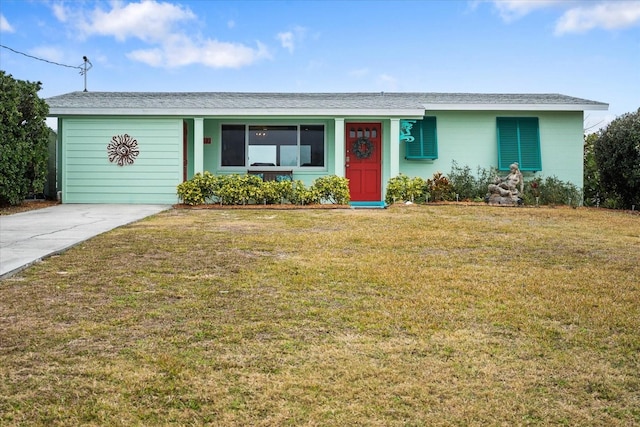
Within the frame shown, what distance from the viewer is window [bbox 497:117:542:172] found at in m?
14.0

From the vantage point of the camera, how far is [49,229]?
25.6 feet

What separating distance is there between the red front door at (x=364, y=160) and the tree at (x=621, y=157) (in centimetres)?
540

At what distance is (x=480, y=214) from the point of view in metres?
10.3

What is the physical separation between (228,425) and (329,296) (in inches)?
80.6

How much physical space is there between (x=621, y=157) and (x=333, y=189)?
6759mm

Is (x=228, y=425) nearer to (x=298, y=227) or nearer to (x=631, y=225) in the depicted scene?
(x=298, y=227)

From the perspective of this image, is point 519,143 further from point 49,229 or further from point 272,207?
point 49,229

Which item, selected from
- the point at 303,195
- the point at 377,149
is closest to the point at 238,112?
the point at 303,195

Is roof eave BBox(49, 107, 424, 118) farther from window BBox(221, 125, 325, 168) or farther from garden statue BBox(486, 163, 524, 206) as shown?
garden statue BBox(486, 163, 524, 206)

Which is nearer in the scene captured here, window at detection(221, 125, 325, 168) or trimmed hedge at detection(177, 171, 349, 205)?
trimmed hedge at detection(177, 171, 349, 205)

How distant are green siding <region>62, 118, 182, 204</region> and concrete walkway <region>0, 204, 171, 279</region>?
1.40 meters

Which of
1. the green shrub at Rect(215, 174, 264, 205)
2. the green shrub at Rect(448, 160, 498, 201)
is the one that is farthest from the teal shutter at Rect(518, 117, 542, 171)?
the green shrub at Rect(215, 174, 264, 205)

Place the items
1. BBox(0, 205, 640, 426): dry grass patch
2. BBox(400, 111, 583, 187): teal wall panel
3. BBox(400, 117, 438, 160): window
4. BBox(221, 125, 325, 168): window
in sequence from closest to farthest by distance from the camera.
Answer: BBox(0, 205, 640, 426): dry grass patch
BBox(400, 117, 438, 160): window
BBox(400, 111, 583, 187): teal wall panel
BBox(221, 125, 325, 168): window

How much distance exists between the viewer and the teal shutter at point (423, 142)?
13984mm
